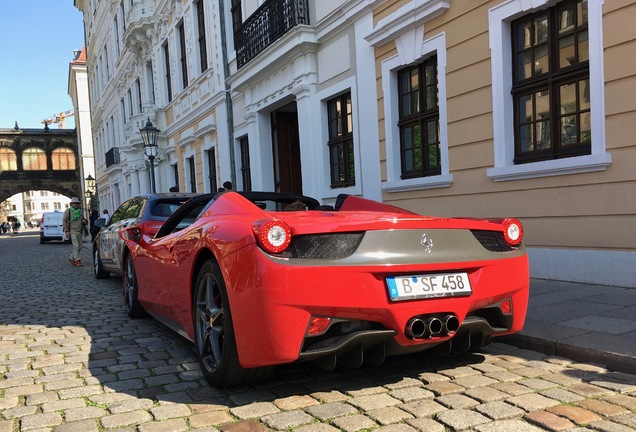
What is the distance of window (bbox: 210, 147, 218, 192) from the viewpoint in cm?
1709

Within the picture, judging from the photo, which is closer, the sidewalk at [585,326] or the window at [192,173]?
the sidewalk at [585,326]

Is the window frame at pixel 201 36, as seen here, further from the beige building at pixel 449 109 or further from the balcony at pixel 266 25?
the balcony at pixel 266 25

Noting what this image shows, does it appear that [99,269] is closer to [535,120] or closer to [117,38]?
[535,120]

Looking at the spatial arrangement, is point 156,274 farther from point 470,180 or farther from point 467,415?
point 470,180

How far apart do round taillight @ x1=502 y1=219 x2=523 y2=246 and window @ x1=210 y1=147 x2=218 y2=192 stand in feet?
46.8

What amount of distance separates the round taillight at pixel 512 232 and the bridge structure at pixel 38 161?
2564 inches

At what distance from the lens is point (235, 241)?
2994 millimetres

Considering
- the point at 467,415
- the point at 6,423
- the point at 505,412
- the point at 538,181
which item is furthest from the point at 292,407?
the point at 538,181

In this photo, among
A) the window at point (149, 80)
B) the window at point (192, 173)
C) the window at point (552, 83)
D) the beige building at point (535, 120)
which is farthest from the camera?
the window at point (149, 80)

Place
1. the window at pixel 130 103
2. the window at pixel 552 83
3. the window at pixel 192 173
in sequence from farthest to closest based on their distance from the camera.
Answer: the window at pixel 130 103, the window at pixel 192 173, the window at pixel 552 83

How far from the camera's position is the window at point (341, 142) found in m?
10.3

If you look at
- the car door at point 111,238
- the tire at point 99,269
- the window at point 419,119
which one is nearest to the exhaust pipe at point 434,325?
the window at point 419,119

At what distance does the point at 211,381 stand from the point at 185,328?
0.67 metres

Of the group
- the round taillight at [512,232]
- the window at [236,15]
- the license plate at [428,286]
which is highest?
the window at [236,15]
